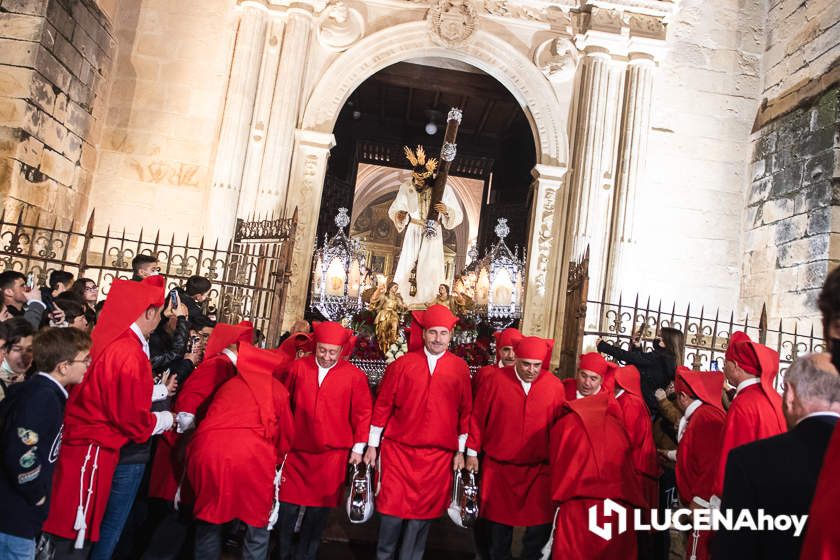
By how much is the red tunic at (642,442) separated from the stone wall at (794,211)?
564cm

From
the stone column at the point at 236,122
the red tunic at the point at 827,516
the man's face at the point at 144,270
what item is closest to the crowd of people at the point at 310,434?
the man's face at the point at 144,270

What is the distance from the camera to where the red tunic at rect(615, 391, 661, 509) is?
195 inches

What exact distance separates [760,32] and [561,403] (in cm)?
982

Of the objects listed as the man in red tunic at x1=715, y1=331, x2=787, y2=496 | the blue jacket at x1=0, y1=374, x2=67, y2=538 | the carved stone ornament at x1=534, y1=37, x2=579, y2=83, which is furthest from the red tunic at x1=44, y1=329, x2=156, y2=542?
the carved stone ornament at x1=534, y1=37, x2=579, y2=83

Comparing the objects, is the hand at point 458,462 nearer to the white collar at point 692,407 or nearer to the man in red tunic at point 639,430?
the man in red tunic at point 639,430

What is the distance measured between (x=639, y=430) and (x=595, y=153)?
671 cm

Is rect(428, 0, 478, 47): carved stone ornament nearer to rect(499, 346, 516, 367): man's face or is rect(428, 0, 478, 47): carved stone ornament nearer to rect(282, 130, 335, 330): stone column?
rect(282, 130, 335, 330): stone column

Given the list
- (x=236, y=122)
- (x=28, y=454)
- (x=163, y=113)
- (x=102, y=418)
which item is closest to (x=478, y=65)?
(x=236, y=122)

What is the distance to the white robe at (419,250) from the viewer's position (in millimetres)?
11398

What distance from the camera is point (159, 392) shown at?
444cm

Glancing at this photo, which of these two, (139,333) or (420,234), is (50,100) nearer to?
(420,234)

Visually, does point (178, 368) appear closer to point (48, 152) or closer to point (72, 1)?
point (48, 152)

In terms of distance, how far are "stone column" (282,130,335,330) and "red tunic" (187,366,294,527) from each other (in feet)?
19.9

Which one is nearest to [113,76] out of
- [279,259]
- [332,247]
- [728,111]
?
[332,247]
